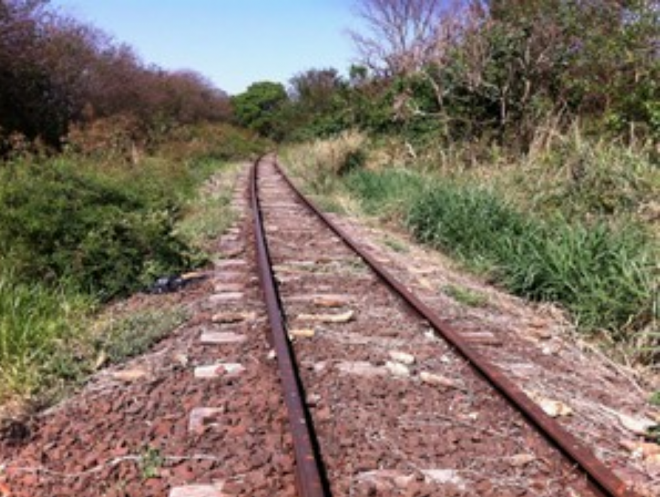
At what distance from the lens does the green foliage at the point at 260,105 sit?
78.1m

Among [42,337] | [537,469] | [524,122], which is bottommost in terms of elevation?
[537,469]

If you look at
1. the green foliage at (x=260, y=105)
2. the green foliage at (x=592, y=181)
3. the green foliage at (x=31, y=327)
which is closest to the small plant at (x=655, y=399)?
the green foliage at (x=31, y=327)

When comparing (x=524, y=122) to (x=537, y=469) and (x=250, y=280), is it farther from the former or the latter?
(x=537, y=469)

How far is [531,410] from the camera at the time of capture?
15.6ft

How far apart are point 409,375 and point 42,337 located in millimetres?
2551

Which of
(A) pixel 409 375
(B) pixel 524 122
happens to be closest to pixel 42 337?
(A) pixel 409 375

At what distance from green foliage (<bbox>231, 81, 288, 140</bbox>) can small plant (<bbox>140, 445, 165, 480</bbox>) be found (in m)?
66.7

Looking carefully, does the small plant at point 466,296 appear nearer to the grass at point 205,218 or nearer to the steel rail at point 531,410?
the steel rail at point 531,410

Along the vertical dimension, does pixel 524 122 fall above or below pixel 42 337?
above

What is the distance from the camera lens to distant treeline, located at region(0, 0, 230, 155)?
20266mm

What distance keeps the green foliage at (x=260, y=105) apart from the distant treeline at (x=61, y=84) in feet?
123

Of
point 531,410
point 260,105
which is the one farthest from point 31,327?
point 260,105

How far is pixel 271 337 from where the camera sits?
19.9 feet

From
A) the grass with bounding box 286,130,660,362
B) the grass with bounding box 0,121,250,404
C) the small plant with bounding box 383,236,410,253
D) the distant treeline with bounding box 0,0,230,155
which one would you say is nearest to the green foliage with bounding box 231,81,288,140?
the distant treeline with bounding box 0,0,230,155
